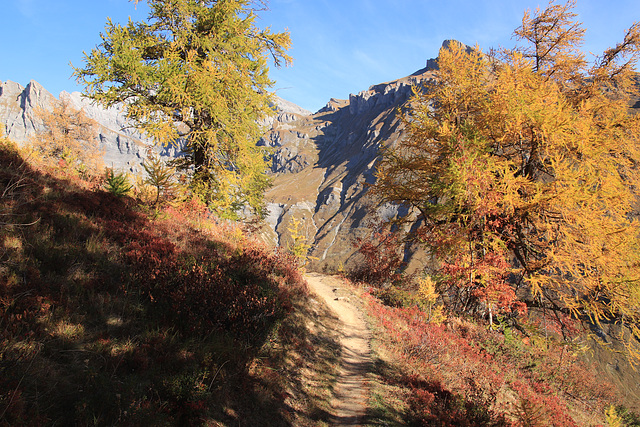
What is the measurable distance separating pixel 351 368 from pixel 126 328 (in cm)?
510

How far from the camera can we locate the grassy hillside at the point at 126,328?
2.93 metres

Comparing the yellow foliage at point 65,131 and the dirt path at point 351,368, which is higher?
the yellow foliage at point 65,131

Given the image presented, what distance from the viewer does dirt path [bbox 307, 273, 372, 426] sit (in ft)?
17.1

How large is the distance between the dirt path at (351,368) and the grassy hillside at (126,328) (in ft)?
1.51

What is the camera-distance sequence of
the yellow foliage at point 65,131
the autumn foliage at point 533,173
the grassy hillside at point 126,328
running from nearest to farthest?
the grassy hillside at point 126,328
the autumn foliage at point 533,173
the yellow foliage at point 65,131

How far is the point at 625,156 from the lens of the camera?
10727mm

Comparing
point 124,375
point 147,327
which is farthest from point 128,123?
point 124,375

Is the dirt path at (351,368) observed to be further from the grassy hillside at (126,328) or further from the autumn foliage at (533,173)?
the autumn foliage at (533,173)

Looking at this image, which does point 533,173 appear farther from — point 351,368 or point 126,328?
point 126,328

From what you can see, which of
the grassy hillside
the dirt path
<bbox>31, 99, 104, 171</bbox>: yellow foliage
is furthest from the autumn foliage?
<bbox>31, 99, 104, 171</bbox>: yellow foliage

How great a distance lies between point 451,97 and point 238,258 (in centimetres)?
1053

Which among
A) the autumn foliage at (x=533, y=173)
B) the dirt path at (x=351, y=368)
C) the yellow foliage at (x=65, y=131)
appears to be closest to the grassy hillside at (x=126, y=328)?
the dirt path at (x=351, y=368)

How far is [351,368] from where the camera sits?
276 inches

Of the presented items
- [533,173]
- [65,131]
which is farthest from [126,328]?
[65,131]
